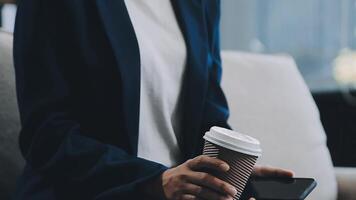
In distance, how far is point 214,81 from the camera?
1.47 m

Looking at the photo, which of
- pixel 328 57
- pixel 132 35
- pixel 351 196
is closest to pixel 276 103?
pixel 351 196

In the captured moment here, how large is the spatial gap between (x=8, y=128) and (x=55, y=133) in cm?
31

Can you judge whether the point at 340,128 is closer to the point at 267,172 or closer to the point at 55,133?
the point at 267,172

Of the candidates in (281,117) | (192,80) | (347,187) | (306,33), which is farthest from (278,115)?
(306,33)

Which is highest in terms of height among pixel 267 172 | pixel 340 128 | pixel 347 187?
pixel 267 172

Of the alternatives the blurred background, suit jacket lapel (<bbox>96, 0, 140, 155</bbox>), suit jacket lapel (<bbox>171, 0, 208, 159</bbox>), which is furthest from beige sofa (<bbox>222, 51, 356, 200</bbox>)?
the blurred background

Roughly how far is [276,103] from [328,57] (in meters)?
1.49

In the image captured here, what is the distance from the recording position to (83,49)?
1142 millimetres

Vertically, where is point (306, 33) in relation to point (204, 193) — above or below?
below

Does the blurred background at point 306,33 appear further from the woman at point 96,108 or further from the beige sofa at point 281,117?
the woman at point 96,108

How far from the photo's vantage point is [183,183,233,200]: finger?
97cm

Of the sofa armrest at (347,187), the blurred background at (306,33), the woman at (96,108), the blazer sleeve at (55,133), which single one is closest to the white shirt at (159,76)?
the woman at (96,108)

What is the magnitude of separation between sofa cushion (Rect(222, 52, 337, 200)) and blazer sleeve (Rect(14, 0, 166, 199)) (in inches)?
24.2

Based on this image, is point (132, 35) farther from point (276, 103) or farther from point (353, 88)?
point (353, 88)
